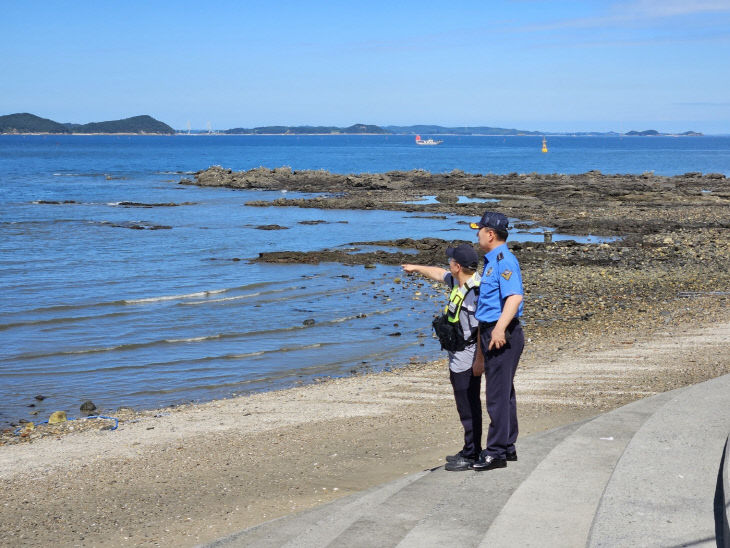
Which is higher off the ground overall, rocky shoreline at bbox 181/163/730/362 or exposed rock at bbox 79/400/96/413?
rocky shoreline at bbox 181/163/730/362

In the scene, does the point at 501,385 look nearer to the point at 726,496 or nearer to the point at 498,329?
the point at 498,329

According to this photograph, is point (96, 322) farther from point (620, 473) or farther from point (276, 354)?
point (620, 473)

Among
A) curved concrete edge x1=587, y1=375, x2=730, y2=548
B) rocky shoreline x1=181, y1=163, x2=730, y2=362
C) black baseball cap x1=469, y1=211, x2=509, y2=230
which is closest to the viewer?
→ curved concrete edge x1=587, y1=375, x2=730, y2=548

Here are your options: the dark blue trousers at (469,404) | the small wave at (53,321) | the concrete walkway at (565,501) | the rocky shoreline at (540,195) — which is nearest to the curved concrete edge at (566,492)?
the concrete walkway at (565,501)

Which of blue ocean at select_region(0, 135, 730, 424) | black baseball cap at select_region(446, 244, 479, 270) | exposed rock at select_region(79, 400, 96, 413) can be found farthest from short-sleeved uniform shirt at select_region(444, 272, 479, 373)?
exposed rock at select_region(79, 400, 96, 413)

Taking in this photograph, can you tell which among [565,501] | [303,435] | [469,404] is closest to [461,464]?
[469,404]

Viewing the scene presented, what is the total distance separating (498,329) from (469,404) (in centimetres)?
79

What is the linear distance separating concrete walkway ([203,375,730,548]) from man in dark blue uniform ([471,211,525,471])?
0.30 metres

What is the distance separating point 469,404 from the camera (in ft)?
20.4

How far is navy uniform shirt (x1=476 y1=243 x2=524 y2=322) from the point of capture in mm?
5754

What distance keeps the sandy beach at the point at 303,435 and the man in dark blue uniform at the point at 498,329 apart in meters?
1.31

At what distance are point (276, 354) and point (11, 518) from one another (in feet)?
27.1

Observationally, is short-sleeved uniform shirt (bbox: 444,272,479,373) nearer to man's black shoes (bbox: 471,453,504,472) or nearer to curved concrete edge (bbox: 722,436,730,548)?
man's black shoes (bbox: 471,453,504,472)

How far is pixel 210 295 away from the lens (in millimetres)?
20422
